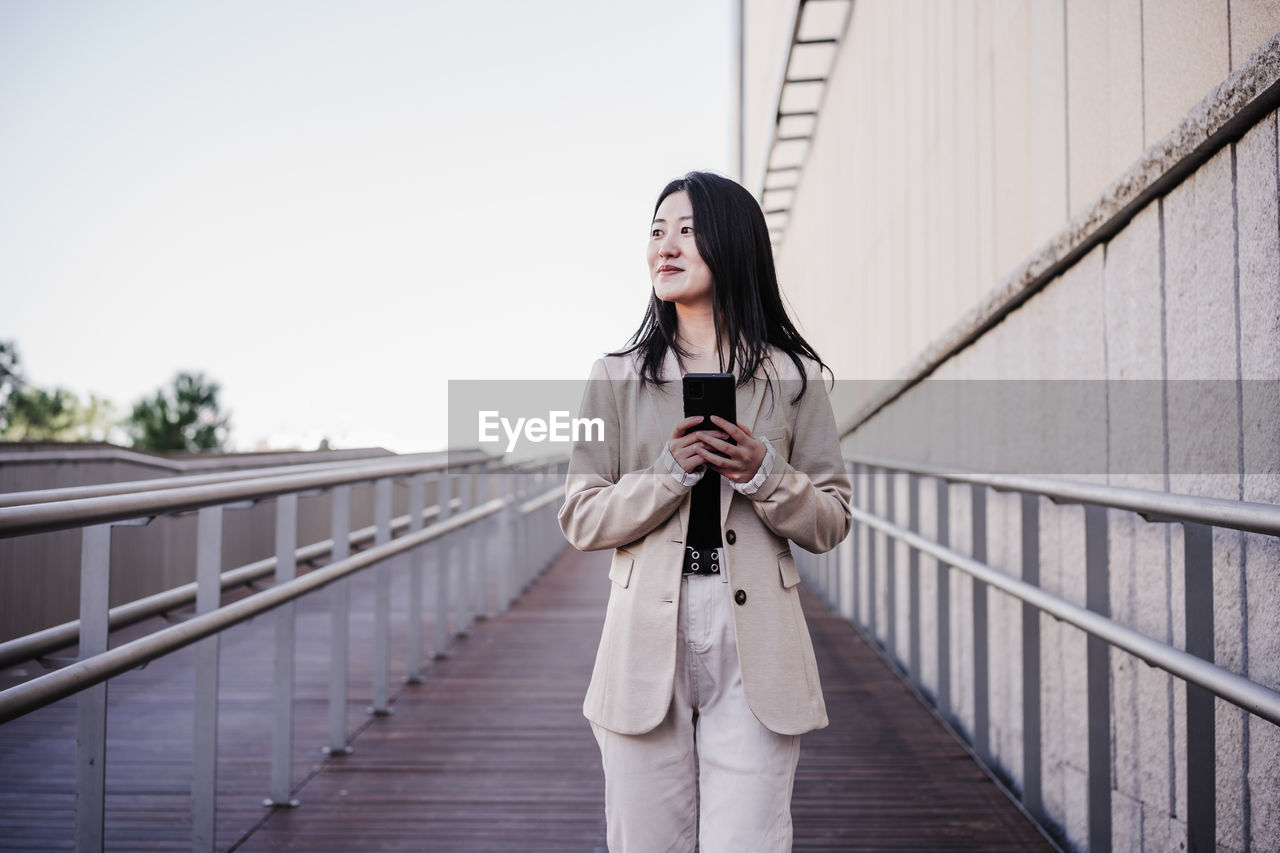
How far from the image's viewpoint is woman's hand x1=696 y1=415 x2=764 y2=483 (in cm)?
157

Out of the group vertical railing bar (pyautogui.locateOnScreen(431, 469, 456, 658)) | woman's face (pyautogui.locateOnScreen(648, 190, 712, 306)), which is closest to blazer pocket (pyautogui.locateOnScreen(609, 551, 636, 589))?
woman's face (pyautogui.locateOnScreen(648, 190, 712, 306))

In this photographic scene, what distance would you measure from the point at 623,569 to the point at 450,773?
7.46 feet

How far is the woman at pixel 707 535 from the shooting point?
162 cm

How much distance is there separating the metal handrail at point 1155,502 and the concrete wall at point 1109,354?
0.68ft

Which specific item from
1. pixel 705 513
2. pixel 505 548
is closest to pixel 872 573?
pixel 505 548

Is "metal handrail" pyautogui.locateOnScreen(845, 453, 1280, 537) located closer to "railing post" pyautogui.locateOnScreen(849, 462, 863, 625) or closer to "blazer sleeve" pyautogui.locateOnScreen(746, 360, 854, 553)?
"blazer sleeve" pyautogui.locateOnScreen(746, 360, 854, 553)

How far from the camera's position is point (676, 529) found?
5.58 feet

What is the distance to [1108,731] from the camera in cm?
260

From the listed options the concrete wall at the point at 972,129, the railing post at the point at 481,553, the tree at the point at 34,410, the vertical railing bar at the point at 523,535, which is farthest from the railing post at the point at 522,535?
the tree at the point at 34,410


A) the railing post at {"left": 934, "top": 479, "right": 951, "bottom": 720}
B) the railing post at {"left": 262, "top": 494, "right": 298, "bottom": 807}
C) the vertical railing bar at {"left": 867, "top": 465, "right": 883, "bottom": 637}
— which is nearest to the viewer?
the railing post at {"left": 262, "top": 494, "right": 298, "bottom": 807}

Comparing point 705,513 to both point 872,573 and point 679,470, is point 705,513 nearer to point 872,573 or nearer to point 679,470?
point 679,470

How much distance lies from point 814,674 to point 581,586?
23.2 feet

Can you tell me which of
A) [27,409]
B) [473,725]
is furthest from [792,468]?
[27,409]

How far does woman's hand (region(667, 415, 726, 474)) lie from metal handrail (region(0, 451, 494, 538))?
3.83 ft
